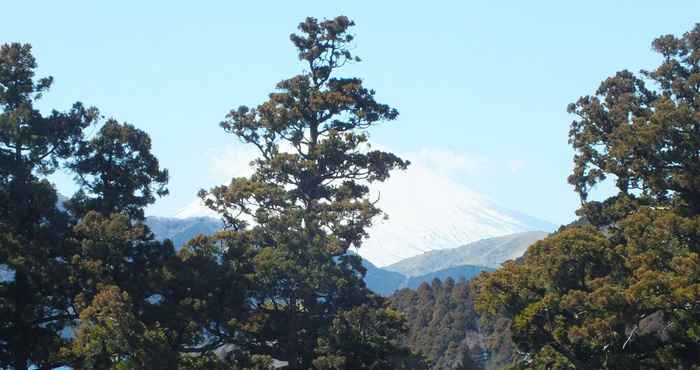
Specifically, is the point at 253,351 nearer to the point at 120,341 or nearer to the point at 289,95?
the point at 120,341

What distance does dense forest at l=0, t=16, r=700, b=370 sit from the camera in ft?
82.4

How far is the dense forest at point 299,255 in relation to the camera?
989 inches

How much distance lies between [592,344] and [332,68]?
13.1m

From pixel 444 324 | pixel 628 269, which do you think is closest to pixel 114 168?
pixel 628 269

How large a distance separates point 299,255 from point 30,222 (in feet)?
25.5

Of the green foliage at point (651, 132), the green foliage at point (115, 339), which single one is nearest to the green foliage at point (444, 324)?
the green foliage at point (651, 132)

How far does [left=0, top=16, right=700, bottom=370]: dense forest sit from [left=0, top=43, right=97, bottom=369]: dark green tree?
47mm

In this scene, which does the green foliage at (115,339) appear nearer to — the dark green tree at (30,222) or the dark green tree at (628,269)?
the dark green tree at (30,222)

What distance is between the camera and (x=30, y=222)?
86.1 feet

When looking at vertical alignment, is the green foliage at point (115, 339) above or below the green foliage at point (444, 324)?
below

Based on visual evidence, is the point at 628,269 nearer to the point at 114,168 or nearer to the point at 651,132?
the point at 651,132

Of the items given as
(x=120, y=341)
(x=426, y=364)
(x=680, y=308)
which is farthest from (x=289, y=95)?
(x=426, y=364)

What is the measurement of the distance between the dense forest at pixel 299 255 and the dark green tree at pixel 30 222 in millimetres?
47

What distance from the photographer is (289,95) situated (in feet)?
105
